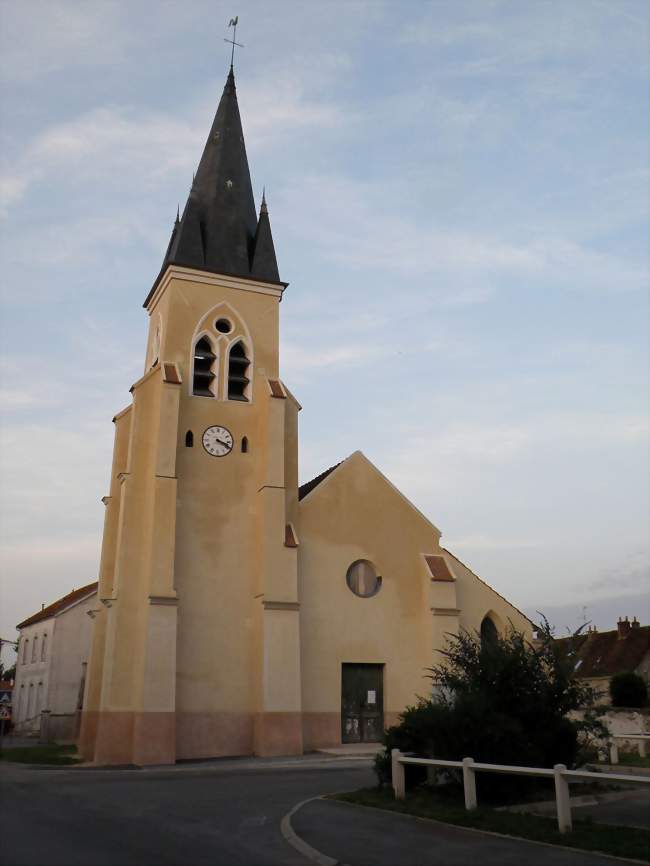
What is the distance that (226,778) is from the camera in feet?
56.2

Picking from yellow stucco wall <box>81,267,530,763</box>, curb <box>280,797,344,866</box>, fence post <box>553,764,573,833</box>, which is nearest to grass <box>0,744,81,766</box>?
yellow stucco wall <box>81,267,530,763</box>

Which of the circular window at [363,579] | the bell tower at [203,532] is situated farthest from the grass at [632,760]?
the circular window at [363,579]

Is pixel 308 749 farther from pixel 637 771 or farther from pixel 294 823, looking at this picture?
pixel 294 823

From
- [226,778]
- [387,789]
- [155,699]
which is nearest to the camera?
[387,789]

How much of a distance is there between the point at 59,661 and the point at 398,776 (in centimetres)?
3129

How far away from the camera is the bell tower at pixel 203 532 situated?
22688mm

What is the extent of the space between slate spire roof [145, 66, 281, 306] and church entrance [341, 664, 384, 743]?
45.1ft

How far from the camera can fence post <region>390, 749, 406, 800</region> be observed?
12.4 metres

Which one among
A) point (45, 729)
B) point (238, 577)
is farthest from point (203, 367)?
point (45, 729)

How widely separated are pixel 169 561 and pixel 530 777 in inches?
537

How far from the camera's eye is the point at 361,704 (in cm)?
2541

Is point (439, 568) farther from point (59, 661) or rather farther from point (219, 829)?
point (59, 661)

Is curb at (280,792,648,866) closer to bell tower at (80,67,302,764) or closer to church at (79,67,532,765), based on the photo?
bell tower at (80,67,302,764)

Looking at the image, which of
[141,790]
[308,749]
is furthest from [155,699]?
[141,790]
